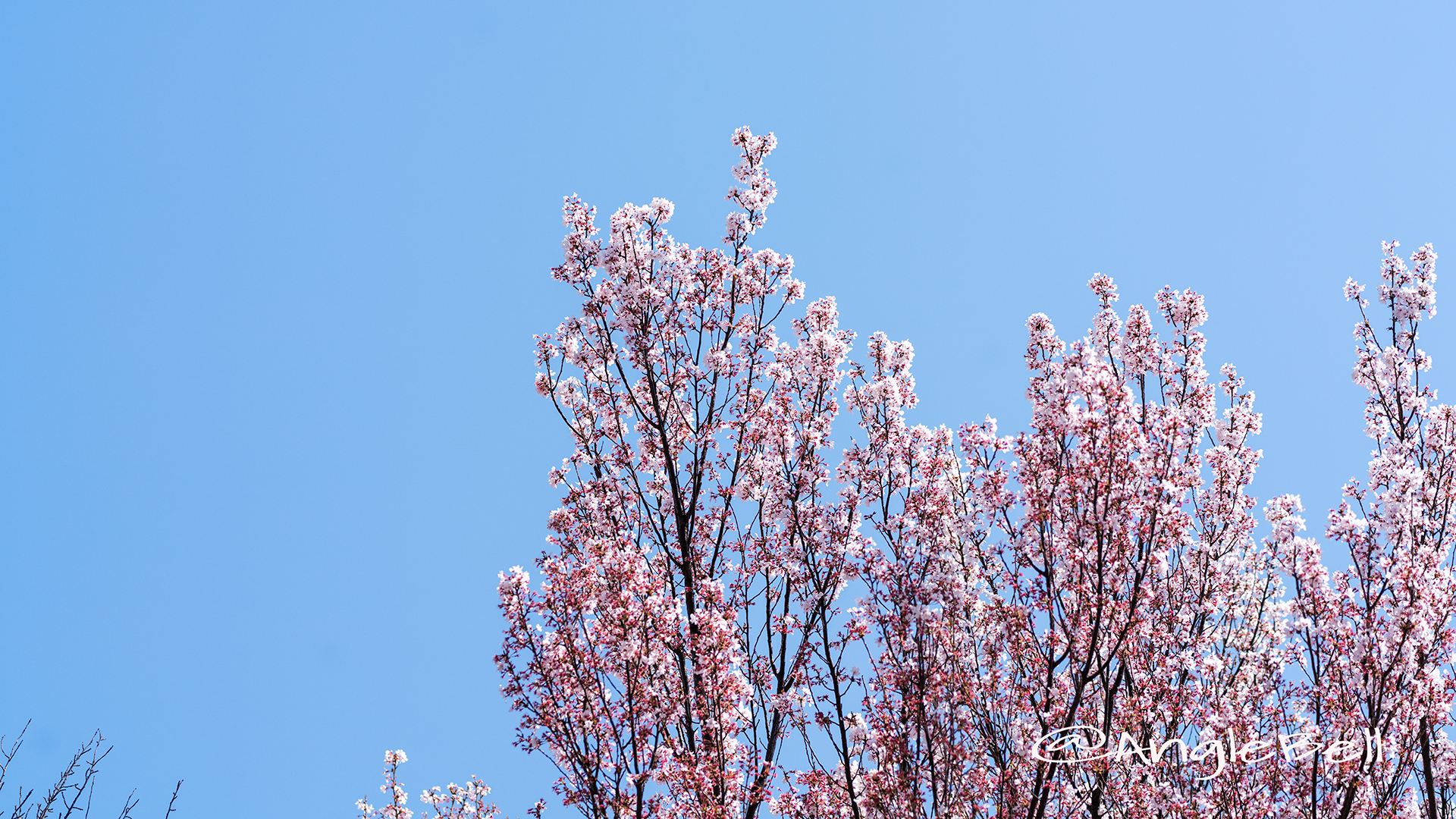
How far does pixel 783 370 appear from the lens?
1159 cm

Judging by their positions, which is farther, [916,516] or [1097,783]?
Result: [916,516]

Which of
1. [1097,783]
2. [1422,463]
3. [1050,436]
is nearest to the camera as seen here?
[1097,783]

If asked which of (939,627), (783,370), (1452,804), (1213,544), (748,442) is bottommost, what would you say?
(1452,804)

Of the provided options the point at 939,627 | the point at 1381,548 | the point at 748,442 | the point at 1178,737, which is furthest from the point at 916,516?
the point at 1381,548

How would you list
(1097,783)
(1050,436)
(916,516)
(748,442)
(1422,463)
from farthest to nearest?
1. (748,442)
2. (1422,463)
3. (916,516)
4. (1050,436)
5. (1097,783)

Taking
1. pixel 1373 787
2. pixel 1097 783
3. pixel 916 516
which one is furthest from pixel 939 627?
pixel 1373 787

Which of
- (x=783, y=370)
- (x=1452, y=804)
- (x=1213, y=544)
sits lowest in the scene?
(x=1452, y=804)

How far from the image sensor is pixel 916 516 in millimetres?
9781

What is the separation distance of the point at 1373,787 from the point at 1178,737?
1.51 m

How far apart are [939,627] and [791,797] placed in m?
2.00

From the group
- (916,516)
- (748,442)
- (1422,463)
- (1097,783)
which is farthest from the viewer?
(748,442)

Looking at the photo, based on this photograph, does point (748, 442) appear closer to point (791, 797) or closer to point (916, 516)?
point (916, 516)

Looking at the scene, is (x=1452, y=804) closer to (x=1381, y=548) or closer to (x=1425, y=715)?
(x=1425, y=715)

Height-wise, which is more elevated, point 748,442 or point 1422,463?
point 748,442
